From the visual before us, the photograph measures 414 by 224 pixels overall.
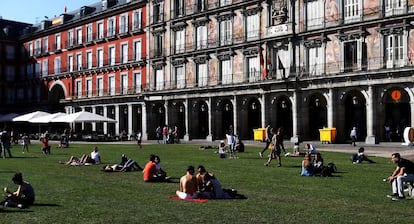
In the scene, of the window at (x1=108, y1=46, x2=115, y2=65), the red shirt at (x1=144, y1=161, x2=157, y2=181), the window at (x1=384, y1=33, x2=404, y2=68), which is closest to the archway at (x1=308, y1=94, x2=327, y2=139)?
the window at (x1=384, y1=33, x2=404, y2=68)

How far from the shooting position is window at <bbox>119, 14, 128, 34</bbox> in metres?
60.2

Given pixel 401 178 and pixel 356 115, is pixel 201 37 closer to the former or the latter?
pixel 356 115

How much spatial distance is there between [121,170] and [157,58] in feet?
114

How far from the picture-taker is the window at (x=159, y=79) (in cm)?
5531

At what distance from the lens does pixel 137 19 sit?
58.6 m

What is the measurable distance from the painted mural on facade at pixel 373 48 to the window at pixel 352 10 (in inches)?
62.5

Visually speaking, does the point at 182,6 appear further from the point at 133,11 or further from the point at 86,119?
the point at 86,119

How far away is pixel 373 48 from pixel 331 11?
4655 millimetres

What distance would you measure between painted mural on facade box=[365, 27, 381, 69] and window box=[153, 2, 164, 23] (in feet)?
77.7

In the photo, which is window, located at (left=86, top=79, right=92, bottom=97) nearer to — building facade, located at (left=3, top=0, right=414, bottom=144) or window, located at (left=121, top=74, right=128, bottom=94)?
building facade, located at (left=3, top=0, right=414, bottom=144)

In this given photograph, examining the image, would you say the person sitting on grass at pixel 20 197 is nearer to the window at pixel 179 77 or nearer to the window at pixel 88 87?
the window at pixel 179 77

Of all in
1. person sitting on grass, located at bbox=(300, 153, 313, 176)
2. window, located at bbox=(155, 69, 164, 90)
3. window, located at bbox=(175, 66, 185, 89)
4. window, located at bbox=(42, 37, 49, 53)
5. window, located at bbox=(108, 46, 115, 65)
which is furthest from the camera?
window, located at bbox=(42, 37, 49, 53)

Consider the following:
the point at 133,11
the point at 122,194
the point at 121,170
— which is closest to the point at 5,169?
the point at 121,170

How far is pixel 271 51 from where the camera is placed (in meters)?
44.9
